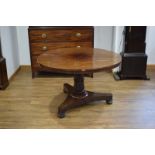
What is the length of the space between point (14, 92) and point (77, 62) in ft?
3.69

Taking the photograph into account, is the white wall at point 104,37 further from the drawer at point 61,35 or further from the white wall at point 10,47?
the white wall at point 10,47

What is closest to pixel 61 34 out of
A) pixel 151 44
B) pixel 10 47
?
pixel 10 47

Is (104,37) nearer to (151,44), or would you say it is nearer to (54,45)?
(151,44)

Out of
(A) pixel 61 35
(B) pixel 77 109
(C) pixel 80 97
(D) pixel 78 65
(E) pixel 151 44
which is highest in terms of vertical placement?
(A) pixel 61 35

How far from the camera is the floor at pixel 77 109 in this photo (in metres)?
2.10

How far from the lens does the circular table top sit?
1938 millimetres

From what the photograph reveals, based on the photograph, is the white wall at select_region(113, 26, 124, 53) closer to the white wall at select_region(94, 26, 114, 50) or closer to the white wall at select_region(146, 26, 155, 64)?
the white wall at select_region(94, 26, 114, 50)

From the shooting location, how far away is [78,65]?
199 cm

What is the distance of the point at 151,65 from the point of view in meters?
3.65

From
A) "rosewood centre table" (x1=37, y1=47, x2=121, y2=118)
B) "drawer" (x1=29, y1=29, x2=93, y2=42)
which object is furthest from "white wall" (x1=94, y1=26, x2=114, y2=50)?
"rosewood centre table" (x1=37, y1=47, x2=121, y2=118)

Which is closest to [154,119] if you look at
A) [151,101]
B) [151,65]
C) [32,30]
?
[151,101]

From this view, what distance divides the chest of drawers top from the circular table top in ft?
2.05

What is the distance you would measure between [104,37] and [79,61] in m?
1.60
